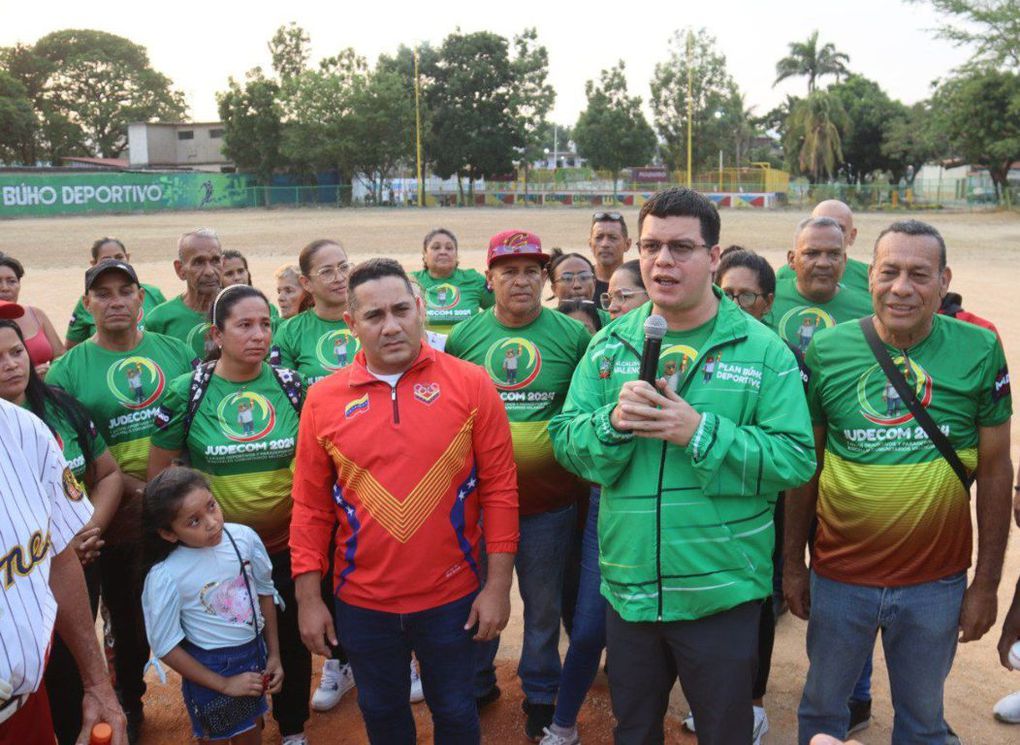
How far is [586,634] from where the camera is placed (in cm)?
386

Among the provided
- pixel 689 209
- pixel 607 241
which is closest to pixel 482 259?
pixel 607 241

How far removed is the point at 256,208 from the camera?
53.4 meters

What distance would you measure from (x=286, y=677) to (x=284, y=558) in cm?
58

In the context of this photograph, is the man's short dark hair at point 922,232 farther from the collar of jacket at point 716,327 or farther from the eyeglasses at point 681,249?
the eyeglasses at point 681,249

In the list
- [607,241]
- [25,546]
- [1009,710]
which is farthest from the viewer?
[607,241]

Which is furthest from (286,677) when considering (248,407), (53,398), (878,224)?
(878,224)

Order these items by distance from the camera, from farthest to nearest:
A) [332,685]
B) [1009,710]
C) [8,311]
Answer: [332,685] < [1009,710] < [8,311]

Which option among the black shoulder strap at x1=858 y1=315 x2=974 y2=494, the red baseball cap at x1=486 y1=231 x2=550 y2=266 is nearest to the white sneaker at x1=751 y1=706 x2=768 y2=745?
the black shoulder strap at x1=858 y1=315 x2=974 y2=494

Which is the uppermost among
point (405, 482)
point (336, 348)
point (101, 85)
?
point (101, 85)

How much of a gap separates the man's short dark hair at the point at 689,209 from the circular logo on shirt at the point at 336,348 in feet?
8.05

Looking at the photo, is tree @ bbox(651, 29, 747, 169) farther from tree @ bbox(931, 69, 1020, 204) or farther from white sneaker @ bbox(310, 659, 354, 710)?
white sneaker @ bbox(310, 659, 354, 710)

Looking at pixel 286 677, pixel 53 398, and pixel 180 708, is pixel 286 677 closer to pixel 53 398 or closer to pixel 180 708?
pixel 180 708

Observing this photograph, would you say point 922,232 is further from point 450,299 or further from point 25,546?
point 450,299

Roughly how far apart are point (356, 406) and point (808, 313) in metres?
2.93
